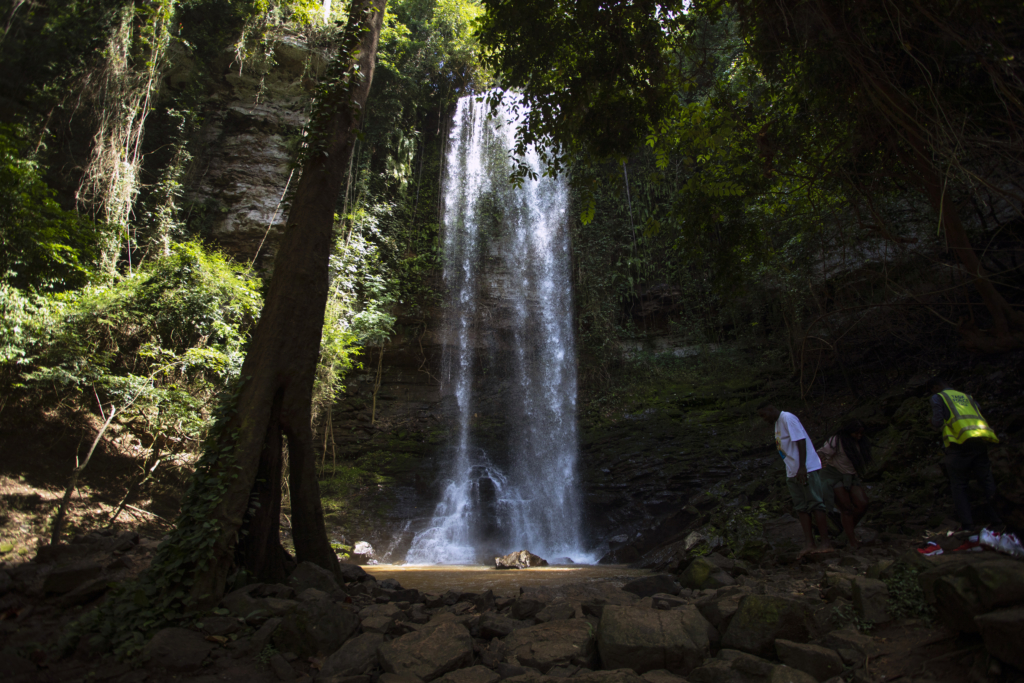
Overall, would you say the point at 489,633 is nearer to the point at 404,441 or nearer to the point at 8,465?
the point at 8,465

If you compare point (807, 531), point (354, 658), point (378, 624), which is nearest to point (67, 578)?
point (378, 624)

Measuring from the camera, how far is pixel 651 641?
2668mm

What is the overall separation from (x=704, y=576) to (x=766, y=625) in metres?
1.69

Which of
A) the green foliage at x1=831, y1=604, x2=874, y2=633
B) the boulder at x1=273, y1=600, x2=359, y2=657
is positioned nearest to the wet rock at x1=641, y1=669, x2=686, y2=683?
the green foliage at x1=831, y1=604, x2=874, y2=633

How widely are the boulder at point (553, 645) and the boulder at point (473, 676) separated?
224mm

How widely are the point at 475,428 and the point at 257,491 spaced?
33.1ft

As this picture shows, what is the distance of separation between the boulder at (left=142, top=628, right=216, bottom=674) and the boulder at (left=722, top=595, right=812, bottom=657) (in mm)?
2877

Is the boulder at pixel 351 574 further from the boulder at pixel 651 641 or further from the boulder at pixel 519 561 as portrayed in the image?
the boulder at pixel 519 561

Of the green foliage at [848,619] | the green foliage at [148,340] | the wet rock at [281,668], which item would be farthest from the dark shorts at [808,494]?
the green foliage at [148,340]

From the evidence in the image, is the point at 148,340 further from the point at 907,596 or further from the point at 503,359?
the point at 907,596

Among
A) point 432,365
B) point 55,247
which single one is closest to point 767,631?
point 55,247

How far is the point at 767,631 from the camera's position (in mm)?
2725

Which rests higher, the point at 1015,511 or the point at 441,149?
the point at 441,149

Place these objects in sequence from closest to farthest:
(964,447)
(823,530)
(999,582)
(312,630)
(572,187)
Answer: (999,582), (312,630), (964,447), (823,530), (572,187)
